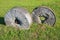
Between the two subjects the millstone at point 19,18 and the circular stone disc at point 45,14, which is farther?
the circular stone disc at point 45,14

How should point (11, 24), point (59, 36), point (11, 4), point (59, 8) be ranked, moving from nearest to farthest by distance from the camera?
point (59, 36), point (11, 24), point (59, 8), point (11, 4)

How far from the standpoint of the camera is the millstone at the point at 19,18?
39.3ft

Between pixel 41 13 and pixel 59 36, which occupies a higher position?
pixel 41 13

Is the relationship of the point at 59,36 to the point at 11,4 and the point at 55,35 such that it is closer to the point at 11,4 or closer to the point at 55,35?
the point at 55,35

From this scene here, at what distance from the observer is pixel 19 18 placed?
12.2 meters

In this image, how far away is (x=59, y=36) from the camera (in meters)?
11.4

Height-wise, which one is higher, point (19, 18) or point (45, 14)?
point (45, 14)

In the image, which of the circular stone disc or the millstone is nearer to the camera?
the millstone

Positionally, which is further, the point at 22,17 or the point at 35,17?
the point at 35,17

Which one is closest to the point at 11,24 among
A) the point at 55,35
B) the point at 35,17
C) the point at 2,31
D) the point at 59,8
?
the point at 2,31

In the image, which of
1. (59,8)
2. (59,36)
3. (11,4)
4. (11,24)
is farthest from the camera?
(11,4)

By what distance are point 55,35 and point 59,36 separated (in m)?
0.22

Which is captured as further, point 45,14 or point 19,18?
point 45,14

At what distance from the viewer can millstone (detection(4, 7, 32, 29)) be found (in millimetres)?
11969
